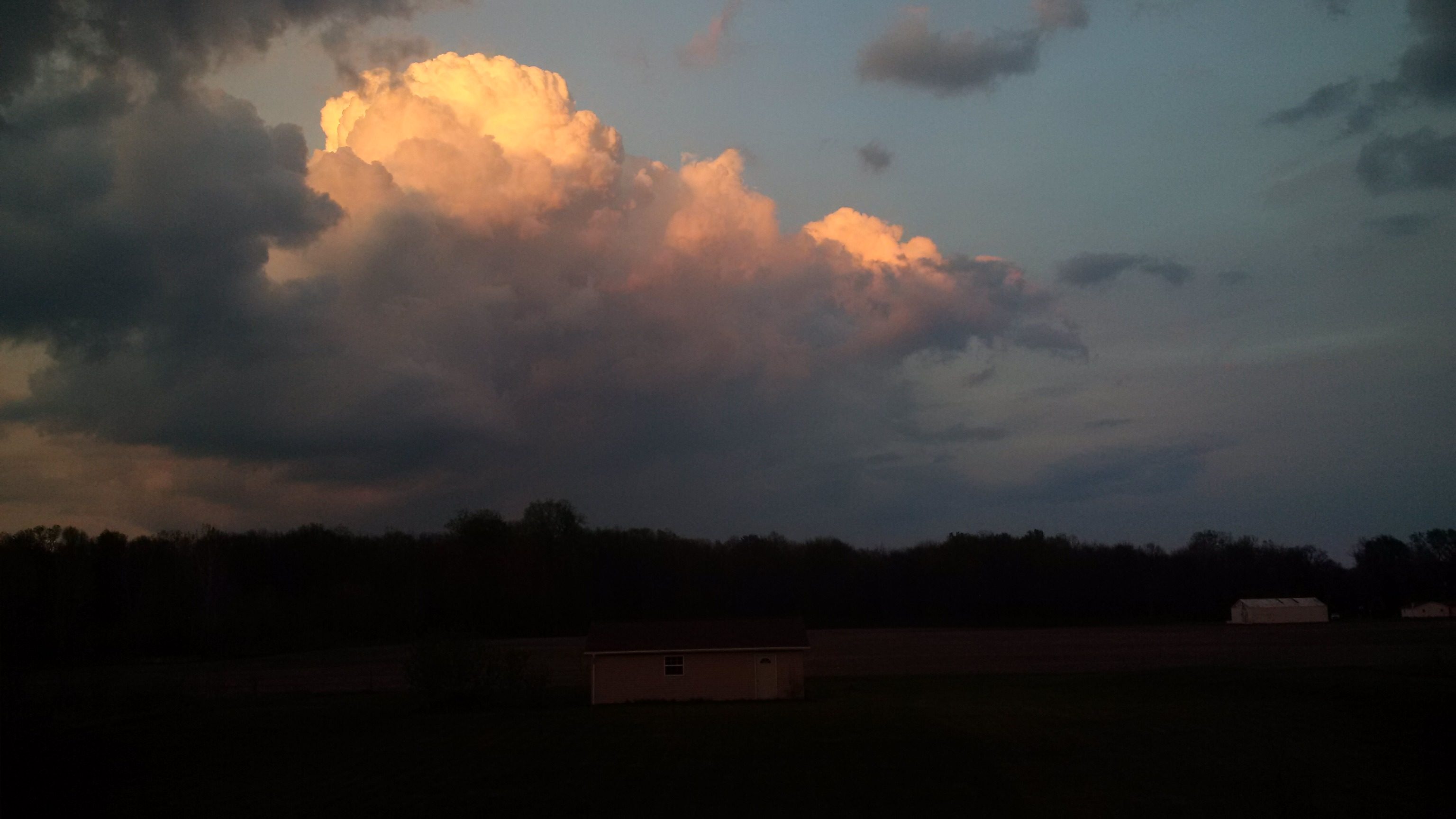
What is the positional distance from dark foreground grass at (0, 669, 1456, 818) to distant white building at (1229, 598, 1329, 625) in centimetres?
7962

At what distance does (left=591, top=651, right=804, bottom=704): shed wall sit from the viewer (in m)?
41.4

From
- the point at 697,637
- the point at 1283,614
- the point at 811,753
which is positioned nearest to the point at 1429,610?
the point at 1283,614

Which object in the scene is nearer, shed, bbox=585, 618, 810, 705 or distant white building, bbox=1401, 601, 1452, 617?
shed, bbox=585, 618, 810, 705

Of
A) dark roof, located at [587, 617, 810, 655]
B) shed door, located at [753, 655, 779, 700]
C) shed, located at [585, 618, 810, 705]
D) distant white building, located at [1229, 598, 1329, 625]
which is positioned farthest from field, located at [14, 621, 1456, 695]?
→ shed door, located at [753, 655, 779, 700]

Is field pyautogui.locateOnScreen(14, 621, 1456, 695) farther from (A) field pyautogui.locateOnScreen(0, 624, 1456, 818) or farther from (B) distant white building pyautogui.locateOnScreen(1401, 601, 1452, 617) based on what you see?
(B) distant white building pyautogui.locateOnScreen(1401, 601, 1452, 617)

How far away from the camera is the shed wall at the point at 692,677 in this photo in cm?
4138

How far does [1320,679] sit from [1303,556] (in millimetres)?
114892

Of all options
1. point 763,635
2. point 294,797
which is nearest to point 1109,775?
point 294,797

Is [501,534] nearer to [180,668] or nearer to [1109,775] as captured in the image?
[180,668]

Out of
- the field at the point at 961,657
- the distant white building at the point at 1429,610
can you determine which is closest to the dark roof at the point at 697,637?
the field at the point at 961,657

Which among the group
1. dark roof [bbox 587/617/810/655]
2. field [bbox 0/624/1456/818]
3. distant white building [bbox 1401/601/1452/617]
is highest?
dark roof [bbox 587/617/810/655]

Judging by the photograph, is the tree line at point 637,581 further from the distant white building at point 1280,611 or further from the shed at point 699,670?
the shed at point 699,670

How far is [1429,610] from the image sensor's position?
121 meters

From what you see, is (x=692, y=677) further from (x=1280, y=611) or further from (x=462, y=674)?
(x=1280, y=611)
